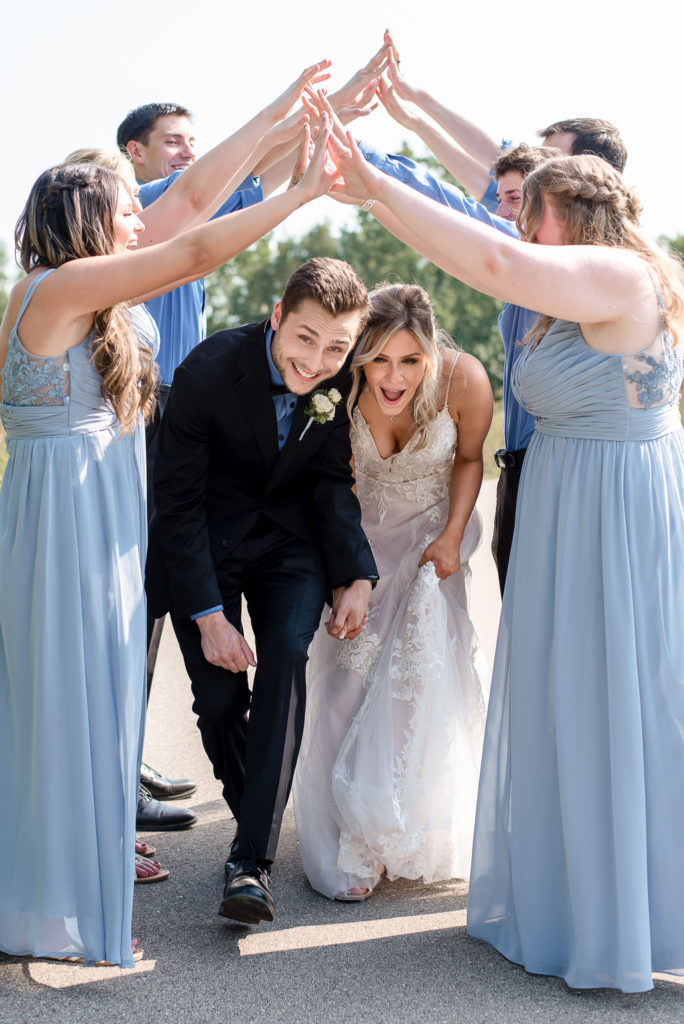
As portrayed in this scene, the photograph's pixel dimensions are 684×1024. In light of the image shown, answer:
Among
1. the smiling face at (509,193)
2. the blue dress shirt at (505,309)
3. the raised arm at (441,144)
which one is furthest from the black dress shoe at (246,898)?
the raised arm at (441,144)

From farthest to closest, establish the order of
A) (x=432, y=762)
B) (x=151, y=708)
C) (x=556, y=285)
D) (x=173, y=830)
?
(x=151, y=708)
(x=173, y=830)
(x=432, y=762)
(x=556, y=285)

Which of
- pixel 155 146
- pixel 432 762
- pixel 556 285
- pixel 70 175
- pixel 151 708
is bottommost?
pixel 151 708

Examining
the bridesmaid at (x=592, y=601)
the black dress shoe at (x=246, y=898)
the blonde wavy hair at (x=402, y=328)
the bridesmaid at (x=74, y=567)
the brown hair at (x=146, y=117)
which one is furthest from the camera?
the brown hair at (x=146, y=117)

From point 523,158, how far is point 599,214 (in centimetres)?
139

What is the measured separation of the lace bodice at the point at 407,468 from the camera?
456cm

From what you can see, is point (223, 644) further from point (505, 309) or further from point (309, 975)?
point (505, 309)

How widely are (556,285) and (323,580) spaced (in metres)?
1.53

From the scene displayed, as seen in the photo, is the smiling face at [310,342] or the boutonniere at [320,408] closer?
the smiling face at [310,342]

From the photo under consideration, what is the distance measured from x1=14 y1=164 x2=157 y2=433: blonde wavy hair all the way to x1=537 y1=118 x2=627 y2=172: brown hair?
2.15 meters

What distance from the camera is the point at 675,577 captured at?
3.44 meters

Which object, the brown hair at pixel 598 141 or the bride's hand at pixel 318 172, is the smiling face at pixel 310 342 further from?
the brown hair at pixel 598 141

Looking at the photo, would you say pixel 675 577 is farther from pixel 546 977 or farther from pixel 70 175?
pixel 70 175

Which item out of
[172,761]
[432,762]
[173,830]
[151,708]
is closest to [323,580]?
[432,762]

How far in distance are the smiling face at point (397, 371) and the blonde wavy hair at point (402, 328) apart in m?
0.02
